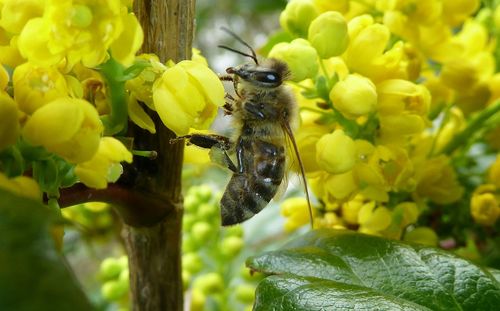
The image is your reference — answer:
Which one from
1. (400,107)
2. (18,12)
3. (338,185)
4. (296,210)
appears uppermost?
(18,12)

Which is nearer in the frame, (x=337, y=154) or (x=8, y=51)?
(x=8, y=51)

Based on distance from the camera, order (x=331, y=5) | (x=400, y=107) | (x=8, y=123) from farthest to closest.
Result: (x=331, y=5) < (x=400, y=107) < (x=8, y=123)

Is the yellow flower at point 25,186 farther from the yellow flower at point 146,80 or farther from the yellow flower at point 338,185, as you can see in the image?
the yellow flower at point 338,185

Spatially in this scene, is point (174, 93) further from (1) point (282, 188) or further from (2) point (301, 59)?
(1) point (282, 188)

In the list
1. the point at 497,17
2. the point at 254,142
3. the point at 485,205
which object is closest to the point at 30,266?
the point at 254,142

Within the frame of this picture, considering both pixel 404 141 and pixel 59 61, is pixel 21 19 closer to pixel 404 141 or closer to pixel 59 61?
pixel 59 61

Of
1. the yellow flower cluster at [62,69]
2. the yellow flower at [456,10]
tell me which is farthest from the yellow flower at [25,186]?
the yellow flower at [456,10]
